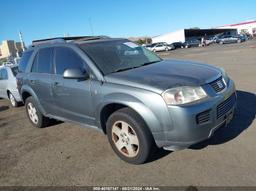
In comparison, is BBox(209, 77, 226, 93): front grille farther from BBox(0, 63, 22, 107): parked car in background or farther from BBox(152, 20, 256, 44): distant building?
BBox(152, 20, 256, 44): distant building

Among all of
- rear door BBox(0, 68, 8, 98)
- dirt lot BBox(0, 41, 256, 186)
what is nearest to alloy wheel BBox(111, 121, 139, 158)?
dirt lot BBox(0, 41, 256, 186)

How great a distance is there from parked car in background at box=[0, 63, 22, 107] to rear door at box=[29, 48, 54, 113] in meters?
3.33

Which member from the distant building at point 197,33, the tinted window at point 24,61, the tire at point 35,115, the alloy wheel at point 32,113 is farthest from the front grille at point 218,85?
the distant building at point 197,33

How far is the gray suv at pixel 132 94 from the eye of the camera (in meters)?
3.67

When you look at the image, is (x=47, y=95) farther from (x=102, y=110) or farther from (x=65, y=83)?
(x=102, y=110)

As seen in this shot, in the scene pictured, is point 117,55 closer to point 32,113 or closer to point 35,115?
point 35,115

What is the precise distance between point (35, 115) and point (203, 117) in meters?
4.22

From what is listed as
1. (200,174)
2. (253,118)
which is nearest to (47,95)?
(200,174)

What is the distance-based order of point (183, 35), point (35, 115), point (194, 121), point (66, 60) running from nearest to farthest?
1. point (194, 121)
2. point (66, 60)
3. point (35, 115)
4. point (183, 35)

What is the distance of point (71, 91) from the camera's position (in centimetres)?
486

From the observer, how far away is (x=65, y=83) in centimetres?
499

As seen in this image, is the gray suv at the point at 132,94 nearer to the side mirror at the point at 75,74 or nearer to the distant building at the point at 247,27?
the side mirror at the point at 75,74


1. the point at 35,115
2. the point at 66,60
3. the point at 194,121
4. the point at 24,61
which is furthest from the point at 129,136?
the point at 24,61

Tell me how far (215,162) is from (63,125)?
3.83 meters
